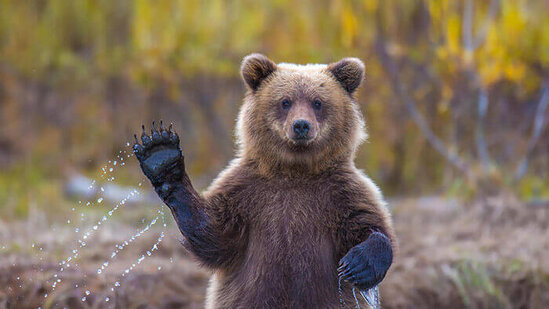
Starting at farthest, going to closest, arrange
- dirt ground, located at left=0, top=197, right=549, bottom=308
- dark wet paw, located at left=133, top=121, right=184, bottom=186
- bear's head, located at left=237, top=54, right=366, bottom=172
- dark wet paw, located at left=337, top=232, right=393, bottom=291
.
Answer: dirt ground, located at left=0, top=197, right=549, bottom=308, bear's head, located at left=237, top=54, right=366, bottom=172, dark wet paw, located at left=133, top=121, right=184, bottom=186, dark wet paw, located at left=337, top=232, right=393, bottom=291

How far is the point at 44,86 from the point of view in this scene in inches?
467

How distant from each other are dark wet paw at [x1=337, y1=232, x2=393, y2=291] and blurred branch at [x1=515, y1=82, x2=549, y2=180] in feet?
20.8

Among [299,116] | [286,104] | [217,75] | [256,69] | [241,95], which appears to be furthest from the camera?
[241,95]

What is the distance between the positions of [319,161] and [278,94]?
439 millimetres

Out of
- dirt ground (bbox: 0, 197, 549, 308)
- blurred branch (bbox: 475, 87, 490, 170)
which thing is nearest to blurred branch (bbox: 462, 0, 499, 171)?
blurred branch (bbox: 475, 87, 490, 170)

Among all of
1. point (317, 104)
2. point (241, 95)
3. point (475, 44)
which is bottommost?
point (317, 104)

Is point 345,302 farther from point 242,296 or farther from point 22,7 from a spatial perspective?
point 22,7

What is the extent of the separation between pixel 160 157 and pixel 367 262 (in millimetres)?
1149

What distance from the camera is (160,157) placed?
3260 mm

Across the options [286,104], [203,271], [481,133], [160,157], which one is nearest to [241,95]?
[481,133]

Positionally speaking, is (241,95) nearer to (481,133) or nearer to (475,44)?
(475,44)

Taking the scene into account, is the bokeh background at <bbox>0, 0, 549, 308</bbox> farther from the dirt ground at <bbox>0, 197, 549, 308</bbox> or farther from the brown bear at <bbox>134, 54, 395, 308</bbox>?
the brown bear at <bbox>134, 54, 395, 308</bbox>

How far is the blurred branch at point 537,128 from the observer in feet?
29.5

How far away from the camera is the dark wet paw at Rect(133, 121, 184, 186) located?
3.26m
